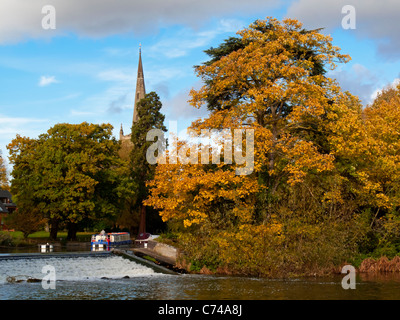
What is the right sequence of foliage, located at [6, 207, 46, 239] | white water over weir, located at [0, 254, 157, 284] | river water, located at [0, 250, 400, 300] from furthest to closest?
foliage, located at [6, 207, 46, 239]
white water over weir, located at [0, 254, 157, 284]
river water, located at [0, 250, 400, 300]

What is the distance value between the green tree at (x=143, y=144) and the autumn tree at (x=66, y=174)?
596cm

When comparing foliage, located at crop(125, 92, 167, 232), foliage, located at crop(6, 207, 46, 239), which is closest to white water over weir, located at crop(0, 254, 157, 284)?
foliage, located at crop(6, 207, 46, 239)

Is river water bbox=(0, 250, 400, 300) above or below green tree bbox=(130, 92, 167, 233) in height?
below

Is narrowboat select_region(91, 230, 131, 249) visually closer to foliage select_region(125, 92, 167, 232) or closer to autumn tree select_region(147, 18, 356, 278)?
foliage select_region(125, 92, 167, 232)

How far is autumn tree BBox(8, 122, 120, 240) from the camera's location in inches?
2057

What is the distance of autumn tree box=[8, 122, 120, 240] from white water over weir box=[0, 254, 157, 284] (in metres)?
20.1

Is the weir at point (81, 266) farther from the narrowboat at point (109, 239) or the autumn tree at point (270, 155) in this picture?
the narrowboat at point (109, 239)

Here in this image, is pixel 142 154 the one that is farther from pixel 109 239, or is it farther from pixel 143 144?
pixel 109 239

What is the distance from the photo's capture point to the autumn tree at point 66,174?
52250 mm

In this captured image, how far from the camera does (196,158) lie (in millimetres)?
32250

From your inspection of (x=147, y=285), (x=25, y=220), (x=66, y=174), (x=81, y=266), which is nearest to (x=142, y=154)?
(x=66, y=174)

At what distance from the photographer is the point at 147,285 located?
79.4 feet

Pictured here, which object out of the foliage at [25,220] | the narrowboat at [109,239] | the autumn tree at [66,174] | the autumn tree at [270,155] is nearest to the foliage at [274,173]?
the autumn tree at [270,155]
